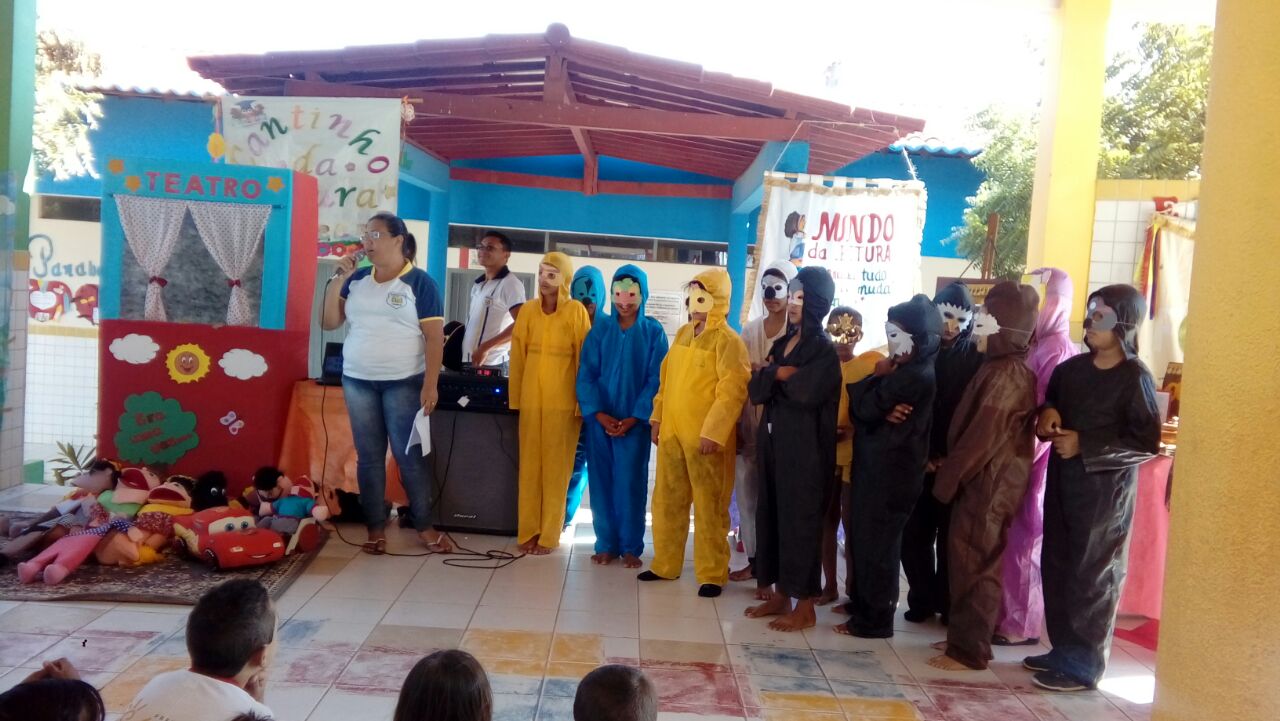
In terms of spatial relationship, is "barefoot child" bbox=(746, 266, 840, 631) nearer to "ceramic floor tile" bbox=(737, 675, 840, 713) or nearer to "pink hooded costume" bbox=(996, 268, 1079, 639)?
"ceramic floor tile" bbox=(737, 675, 840, 713)

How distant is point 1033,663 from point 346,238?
460 centimetres

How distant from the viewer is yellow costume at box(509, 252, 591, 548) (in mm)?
5367

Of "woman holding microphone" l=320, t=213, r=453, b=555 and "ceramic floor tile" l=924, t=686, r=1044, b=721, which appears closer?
"ceramic floor tile" l=924, t=686, r=1044, b=721

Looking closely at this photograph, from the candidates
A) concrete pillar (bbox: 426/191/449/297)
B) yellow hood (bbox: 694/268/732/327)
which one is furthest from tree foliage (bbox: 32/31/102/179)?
yellow hood (bbox: 694/268/732/327)

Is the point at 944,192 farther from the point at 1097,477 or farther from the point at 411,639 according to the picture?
the point at 411,639

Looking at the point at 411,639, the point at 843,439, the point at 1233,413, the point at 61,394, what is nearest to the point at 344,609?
the point at 411,639

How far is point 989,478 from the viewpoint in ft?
13.0

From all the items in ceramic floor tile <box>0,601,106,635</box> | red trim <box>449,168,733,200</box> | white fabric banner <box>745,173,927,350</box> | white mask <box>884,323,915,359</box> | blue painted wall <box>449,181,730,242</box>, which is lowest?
ceramic floor tile <box>0,601,106,635</box>

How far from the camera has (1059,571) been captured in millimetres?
3857

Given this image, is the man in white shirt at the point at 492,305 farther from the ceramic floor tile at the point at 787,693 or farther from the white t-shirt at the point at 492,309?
the ceramic floor tile at the point at 787,693

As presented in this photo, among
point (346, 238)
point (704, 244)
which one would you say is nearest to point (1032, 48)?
point (704, 244)

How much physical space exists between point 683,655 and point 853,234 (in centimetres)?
387

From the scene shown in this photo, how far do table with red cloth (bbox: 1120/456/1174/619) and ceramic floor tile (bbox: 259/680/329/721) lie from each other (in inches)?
145

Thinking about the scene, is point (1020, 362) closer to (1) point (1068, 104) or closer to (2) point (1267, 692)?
(2) point (1267, 692)
